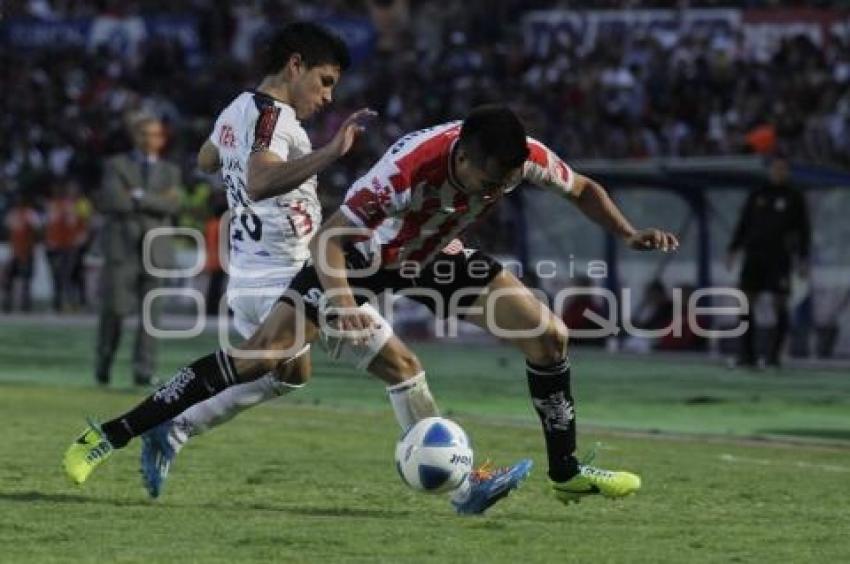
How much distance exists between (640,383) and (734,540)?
35.9 feet

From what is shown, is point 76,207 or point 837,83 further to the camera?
point 76,207

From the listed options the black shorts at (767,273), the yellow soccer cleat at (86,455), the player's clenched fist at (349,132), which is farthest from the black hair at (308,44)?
the black shorts at (767,273)

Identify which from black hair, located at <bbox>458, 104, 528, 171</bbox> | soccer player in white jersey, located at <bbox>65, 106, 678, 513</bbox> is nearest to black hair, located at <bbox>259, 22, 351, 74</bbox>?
soccer player in white jersey, located at <bbox>65, 106, 678, 513</bbox>

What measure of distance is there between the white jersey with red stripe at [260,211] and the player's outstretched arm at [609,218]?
4.21 ft

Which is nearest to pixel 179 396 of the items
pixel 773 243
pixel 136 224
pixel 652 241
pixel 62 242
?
pixel 652 241

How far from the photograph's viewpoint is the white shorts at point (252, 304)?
10.1 m

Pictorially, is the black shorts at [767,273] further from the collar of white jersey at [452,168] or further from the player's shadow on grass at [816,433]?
the collar of white jersey at [452,168]

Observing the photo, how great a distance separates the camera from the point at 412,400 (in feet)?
32.6

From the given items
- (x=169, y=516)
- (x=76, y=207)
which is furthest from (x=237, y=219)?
(x=76, y=207)

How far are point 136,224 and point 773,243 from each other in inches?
273

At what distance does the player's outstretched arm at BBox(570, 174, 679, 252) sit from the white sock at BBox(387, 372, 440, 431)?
1096mm

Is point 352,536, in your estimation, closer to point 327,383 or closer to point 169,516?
point 169,516

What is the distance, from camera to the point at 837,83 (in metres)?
30.4

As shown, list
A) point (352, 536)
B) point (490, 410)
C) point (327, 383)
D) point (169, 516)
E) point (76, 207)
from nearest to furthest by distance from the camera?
point (352, 536) < point (169, 516) < point (490, 410) < point (327, 383) < point (76, 207)
